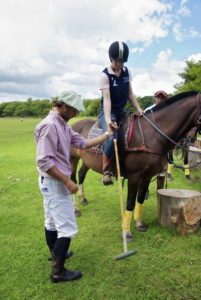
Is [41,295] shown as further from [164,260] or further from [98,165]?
[98,165]

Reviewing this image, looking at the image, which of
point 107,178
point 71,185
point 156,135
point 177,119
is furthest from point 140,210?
point 71,185

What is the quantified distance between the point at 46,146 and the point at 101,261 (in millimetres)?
2077

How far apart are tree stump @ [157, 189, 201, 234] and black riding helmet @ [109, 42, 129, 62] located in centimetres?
258

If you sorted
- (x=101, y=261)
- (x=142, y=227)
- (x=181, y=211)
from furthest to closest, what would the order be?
(x=142, y=227), (x=181, y=211), (x=101, y=261)

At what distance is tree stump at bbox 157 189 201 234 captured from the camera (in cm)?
462

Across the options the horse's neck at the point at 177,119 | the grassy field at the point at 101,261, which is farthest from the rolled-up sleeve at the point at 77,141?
the grassy field at the point at 101,261

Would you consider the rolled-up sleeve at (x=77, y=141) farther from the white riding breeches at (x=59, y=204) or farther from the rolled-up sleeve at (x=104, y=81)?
the rolled-up sleeve at (x=104, y=81)

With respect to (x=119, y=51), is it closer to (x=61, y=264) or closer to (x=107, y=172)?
(x=107, y=172)

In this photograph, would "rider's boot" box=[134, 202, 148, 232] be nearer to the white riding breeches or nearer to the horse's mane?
the horse's mane

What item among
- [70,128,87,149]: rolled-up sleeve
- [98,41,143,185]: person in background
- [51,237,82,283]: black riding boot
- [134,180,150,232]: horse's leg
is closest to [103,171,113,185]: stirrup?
[98,41,143,185]: person in background

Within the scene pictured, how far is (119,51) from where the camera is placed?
4.15 meters

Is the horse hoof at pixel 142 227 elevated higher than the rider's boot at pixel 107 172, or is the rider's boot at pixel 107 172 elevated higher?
the rider's boot at pixel 107 172

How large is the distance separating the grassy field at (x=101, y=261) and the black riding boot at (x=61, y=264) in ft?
0.29

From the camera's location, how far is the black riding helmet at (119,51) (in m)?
4.16
